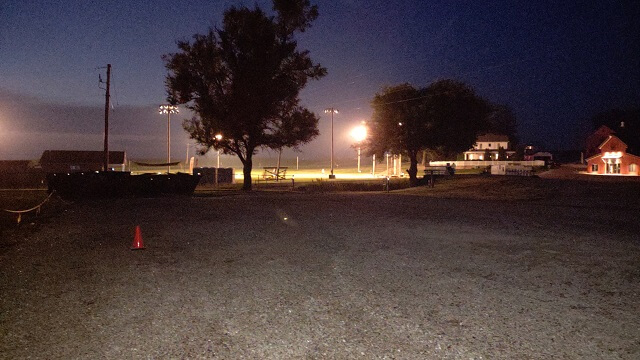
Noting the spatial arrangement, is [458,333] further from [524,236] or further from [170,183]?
[170,183]

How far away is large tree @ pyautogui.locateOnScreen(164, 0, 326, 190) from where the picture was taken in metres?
35.3

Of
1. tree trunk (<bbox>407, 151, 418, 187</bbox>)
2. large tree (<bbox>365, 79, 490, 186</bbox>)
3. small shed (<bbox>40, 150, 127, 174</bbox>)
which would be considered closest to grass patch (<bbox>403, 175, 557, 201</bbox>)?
tree trunk (<bbox>407, 151, 418, 187</bbox>)

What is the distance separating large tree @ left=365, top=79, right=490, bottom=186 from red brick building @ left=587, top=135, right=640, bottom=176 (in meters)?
20.3

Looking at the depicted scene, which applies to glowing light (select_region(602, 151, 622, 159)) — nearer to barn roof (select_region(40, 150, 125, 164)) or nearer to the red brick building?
the red brick building

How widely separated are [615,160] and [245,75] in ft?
157

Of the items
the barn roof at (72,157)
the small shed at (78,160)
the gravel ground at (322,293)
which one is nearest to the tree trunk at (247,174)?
the gravel ground at (322,293)

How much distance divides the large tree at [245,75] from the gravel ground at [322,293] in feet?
77.3

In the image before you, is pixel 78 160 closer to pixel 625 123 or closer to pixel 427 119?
pixel 427 119

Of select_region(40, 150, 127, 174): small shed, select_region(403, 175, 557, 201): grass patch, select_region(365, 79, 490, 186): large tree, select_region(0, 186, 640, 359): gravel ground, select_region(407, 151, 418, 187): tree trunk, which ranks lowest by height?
select_region(0, 186, 640, 359): gravel ground

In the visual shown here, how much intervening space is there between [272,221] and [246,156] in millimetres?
24727

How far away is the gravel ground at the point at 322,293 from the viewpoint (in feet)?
15.4

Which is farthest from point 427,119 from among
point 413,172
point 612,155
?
point 612,155

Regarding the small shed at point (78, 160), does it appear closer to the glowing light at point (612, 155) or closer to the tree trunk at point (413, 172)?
the tree trunk at point (413, 172)

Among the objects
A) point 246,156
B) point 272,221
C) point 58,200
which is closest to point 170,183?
point 58,200
